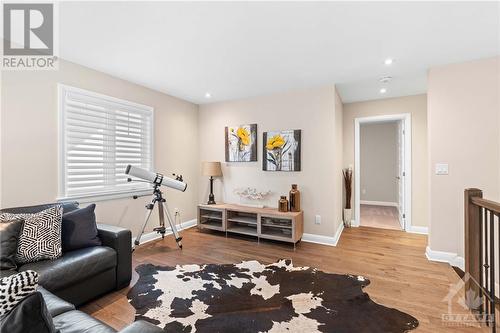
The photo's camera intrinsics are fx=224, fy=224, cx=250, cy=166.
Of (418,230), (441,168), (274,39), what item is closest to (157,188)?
(274,39)

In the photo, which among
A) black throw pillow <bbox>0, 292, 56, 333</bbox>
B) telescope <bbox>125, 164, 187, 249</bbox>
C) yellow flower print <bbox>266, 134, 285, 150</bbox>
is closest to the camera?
black throw pillow <bbox>0, 292, 56, 333</bbox>

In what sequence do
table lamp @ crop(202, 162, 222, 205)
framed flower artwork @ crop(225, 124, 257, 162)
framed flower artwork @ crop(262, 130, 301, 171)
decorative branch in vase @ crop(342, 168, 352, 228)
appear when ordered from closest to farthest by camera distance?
framed flower artwork @ crop(262, 130, 301, 171) → framed flower artwork @ crop(225, 124, 257, 162) → table lamp @ crop(202, 162, 222, 205) → decorative branch in vase @ crop(342, 168, 352, 228)

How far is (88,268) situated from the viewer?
194 cm

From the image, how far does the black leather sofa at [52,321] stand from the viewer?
0.71m

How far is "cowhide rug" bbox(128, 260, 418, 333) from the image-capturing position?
1.73 m

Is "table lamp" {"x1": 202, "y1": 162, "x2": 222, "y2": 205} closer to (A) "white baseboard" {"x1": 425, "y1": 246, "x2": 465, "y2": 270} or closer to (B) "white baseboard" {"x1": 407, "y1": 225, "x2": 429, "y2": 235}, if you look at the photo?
(A) "white baseboard" {"x1": 425, "y1": 246, "x2": 465, "y2": 270}

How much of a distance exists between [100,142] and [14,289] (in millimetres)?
2627

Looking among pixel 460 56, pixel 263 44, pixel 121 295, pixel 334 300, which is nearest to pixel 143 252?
pixel 121 295

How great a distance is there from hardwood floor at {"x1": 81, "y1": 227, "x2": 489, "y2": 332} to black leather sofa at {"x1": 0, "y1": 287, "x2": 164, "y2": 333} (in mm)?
646

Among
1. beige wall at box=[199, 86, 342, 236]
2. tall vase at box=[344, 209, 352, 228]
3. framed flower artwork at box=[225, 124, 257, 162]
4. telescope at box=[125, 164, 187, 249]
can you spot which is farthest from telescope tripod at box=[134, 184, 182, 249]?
tall vase at box=[344, 209, 352, 228]

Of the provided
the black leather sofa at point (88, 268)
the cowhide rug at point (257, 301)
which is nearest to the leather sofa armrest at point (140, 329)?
the cowhide rug at point (257, 301)

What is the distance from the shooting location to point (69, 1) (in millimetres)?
1736

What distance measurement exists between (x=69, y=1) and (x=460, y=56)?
3.93m

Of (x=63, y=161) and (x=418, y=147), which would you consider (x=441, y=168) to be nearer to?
(x=418, y=147)
